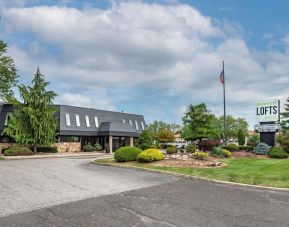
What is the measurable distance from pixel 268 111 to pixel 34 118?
24044 mm

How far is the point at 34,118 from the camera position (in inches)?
1511

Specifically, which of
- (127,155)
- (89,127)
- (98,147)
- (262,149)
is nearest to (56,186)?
(127,155)

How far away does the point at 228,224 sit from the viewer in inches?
340

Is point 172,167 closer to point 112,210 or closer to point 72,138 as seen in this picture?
point 112,210

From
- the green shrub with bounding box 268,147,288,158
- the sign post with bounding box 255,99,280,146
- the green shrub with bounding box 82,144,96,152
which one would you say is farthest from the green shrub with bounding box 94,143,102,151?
the green shrub with bounding box 268,147,288,158

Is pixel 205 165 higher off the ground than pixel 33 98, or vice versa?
pixel 33 98

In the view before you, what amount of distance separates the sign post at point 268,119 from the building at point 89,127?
21.3 metres

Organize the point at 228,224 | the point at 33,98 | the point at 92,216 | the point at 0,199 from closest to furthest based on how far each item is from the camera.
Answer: the point at 228,224, the point at 92,216, the point at 0,199, the point at 33,98

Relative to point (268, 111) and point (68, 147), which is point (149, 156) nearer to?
point (268, 111)

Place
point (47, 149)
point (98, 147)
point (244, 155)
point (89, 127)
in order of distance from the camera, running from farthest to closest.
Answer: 1. point (89, 127)
2. point (98, 147)
3. point (47, 149)
4. point (244, 155)

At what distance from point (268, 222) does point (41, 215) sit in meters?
5.80

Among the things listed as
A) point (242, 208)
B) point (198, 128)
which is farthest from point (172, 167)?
point (198, 128)

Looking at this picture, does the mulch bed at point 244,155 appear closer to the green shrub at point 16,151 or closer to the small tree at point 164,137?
the green shrub at point 16,151

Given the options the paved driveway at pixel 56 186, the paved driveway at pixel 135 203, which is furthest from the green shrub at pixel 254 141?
the paved driveway at pixel 135 203
